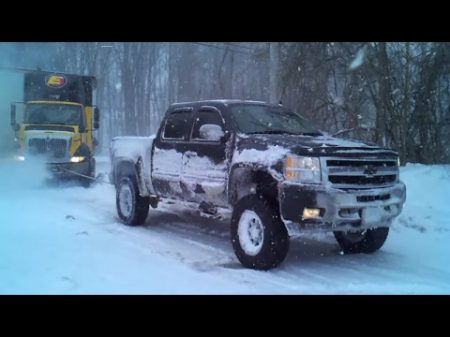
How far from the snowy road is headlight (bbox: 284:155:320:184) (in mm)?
1159

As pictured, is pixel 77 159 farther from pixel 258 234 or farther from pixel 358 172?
pixel 358 172

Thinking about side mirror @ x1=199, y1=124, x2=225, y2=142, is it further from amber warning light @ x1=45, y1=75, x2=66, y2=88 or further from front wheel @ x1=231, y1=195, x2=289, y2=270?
amber warning light @ x1=45, y1=75, x2=66, y2=88

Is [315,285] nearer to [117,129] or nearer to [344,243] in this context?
[344,243]

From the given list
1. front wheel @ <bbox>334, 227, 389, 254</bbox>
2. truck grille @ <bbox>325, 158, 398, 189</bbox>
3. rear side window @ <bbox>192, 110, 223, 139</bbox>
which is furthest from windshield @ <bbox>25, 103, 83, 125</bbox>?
truck grille @ <bbox>325, 158, 398, 189</bbox>

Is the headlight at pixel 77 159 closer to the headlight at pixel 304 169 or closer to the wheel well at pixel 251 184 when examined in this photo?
the wheel well at pixel 251 184

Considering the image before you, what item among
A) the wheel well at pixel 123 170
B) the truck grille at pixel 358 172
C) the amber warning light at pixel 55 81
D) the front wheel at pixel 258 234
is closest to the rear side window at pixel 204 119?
the front wheel at pixel 258 234

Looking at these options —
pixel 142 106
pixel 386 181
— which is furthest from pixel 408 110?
pixel 142 106

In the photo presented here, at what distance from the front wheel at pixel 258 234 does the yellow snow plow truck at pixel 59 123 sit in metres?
8.10

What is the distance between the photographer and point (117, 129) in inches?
1735

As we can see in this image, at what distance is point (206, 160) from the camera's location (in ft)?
22.7

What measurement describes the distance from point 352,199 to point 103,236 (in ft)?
13.2

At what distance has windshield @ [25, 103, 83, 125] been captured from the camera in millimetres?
14273

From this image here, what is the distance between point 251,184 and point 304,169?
86 cm

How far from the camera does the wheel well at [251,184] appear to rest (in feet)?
19.7
